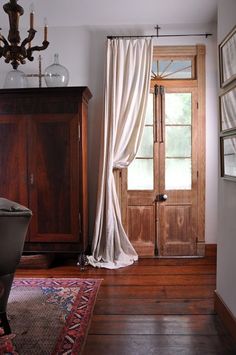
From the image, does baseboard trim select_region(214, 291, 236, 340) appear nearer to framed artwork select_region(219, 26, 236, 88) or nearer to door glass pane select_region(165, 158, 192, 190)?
framed artwork select_region(219, 26, 236, 88)

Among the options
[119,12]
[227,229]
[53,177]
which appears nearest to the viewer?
[227,229]

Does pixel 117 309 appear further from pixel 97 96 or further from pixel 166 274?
pixel 97 96

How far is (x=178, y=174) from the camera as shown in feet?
13.5

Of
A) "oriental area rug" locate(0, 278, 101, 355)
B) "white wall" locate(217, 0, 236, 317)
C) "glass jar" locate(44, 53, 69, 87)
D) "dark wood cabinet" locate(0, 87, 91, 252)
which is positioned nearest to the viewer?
"oriental area rug" locate(0, 278, 101, 355)

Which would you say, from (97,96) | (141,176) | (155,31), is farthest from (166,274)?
(155,31)

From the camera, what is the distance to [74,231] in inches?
144

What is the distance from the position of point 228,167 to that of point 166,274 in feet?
5.29

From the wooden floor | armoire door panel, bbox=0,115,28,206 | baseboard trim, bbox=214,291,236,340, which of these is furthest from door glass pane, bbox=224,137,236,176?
armoire door panel, bbox=0,115,28,206

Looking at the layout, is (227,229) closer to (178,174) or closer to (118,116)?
(178,174)

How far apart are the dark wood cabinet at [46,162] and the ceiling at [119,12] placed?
0.88 m

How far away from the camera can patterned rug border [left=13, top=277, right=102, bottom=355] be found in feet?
7.03

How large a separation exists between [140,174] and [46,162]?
1.16m

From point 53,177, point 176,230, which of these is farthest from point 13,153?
point 176,230

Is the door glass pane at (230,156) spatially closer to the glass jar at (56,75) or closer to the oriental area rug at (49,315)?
the oriental area rug at (49,315)
